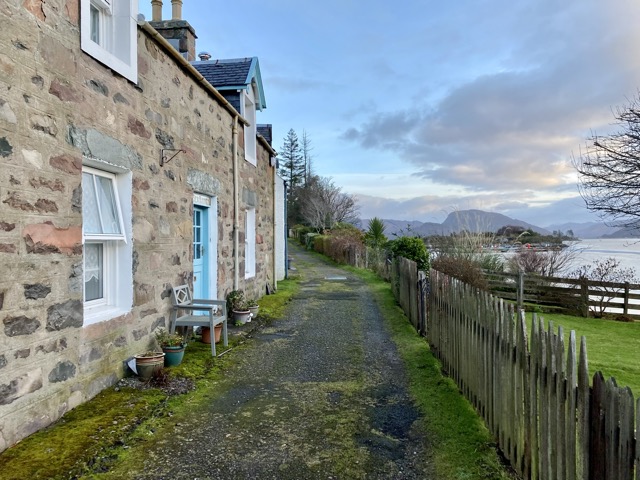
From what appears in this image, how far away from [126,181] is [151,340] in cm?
208

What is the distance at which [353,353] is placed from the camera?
666 centimetres

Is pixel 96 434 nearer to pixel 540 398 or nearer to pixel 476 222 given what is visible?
pixel 540 398

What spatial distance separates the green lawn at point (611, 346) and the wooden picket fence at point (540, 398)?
5.79 ft

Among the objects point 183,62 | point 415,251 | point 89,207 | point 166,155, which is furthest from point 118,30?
point 415,251

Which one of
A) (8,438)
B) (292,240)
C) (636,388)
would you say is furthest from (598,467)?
(292,240)

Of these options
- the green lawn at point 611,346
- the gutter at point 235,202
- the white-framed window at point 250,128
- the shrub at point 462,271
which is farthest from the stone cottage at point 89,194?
the shrub at point 462,271

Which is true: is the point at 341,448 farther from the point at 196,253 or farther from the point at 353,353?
the point at 196,253

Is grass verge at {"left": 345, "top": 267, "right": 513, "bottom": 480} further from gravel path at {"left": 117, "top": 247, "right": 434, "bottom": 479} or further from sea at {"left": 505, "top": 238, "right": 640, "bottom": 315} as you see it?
sea at {"left": 505, "top": 238, "right": 640, "bottom": 315}

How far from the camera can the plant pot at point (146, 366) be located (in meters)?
4.94

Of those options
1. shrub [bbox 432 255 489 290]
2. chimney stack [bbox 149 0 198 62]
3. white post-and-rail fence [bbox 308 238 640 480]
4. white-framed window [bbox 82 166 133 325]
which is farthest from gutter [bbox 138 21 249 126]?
shrub [bbox 432 255 489 290]

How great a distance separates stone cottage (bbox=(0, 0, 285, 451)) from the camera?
3340 mm

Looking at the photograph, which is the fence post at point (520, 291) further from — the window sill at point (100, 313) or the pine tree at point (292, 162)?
the pine tree at point (292, 162)

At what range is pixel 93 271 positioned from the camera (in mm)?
4777

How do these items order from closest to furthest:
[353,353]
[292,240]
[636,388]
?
[636,388]
[353,353]
[292,240]
